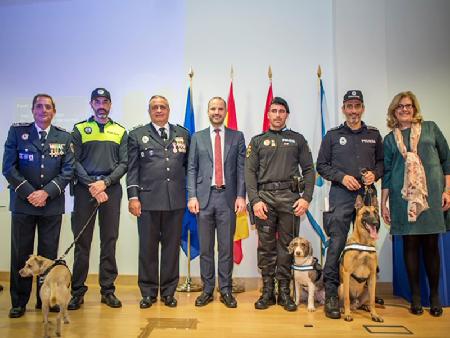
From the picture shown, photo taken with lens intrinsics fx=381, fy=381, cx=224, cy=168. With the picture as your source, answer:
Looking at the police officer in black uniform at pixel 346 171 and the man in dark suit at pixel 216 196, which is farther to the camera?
the man in dark suit at pixel 216 196

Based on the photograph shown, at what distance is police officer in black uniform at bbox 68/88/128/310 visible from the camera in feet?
11.6

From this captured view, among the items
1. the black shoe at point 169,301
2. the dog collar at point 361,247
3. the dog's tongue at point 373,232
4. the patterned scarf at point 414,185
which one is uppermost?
the patterned scarf at point 414,185

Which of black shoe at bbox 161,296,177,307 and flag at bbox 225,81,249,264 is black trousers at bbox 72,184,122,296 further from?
flag at bbox 225,81,249,264

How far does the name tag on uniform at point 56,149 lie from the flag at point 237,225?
6.39 ft

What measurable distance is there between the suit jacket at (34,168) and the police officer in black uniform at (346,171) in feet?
7.86

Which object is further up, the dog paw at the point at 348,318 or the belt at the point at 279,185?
the belt at the point at 279,185

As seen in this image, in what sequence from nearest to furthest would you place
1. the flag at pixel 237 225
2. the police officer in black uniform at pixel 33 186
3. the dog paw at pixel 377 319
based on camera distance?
1. the dog paw at pixel 377 319
2. the police officer in black uniform at pixel 33 186
3. the flag at pixel 237 225

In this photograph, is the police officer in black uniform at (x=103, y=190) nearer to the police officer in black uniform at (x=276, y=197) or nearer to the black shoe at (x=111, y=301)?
the black shoe at (x=111, y=301)

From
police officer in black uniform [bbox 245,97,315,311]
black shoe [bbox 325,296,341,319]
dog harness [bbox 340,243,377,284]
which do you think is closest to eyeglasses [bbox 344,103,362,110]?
police officer in black uniform [bbox 245,97,315,311]

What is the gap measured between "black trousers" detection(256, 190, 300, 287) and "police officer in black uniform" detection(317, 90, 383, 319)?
1.14 ft

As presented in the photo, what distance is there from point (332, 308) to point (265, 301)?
61 cm

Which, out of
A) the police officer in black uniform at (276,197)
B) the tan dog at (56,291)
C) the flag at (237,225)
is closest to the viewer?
the tan dog at (56,291)

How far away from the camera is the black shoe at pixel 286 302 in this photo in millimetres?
3401

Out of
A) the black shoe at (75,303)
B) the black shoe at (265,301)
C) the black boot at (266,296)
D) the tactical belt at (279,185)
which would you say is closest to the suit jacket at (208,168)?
the tactical belt at (279,185)
